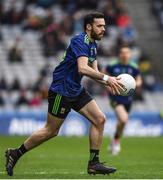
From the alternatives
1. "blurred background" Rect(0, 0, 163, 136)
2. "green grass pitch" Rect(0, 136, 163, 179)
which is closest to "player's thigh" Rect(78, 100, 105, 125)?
"green grass pitch" Rect(0, 136, 163, 179)

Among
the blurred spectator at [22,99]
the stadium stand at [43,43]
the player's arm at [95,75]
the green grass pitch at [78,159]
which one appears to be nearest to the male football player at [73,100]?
the player's arm at [95,75]

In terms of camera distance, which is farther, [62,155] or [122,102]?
[122,102]

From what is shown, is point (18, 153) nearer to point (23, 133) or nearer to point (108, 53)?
point (23, 133)

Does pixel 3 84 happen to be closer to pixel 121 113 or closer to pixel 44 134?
pixel 121 113

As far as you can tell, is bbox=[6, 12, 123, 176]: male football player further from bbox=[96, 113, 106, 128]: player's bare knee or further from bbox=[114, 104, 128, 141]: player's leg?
bbox=[114, 104, 128, 141]: player's leg

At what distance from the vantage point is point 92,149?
13.0 meters

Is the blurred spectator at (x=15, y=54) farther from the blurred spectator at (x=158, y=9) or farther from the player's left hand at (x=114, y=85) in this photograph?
the player's left hand at (x=114, y=85)

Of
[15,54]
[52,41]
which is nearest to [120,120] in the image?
[15,54]

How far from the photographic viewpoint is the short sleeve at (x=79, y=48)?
494 inches

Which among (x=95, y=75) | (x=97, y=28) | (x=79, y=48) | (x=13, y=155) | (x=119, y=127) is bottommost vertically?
(x=119, y=127)

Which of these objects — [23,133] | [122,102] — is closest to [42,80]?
[23,133]

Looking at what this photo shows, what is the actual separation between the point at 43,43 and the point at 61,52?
87cm

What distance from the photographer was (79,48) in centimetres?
1259

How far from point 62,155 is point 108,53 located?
44.1 ft
